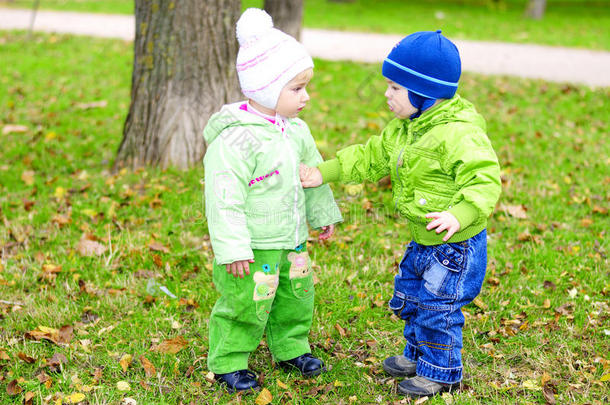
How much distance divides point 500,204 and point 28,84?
7.80 m

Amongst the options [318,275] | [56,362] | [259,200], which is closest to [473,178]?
[259,200]

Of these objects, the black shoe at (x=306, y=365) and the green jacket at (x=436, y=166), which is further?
the black shoe at (x=306, y=365)

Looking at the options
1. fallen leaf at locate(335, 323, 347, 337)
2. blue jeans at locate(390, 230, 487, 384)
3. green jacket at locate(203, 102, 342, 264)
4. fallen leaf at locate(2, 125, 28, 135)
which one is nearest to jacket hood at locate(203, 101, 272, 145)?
green jacket at locate(203, 102, 342, 264)

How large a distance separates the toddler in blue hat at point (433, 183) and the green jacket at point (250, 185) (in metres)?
0.18

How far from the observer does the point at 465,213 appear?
2.70m

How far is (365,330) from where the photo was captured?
387cm

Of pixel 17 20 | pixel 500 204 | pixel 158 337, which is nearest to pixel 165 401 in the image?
pixel 158 337

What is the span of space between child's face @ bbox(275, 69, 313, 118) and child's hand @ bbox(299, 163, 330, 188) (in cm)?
33

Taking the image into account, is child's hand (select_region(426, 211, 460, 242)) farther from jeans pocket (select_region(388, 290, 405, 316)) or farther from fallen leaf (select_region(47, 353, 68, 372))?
fallen leaf (select_region(47, 353, 68, 372))

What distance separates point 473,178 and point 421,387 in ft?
3.95

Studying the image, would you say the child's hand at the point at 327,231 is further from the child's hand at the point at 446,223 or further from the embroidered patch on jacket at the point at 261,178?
the child's hand at the point at 446,223

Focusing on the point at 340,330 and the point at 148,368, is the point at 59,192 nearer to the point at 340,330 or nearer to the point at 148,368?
the point at 148,368

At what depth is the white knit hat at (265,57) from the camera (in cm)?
284

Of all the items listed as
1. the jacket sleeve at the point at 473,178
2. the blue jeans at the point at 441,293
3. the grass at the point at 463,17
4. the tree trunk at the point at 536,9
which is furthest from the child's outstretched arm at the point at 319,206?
the tree trunk at the point at 536,9
